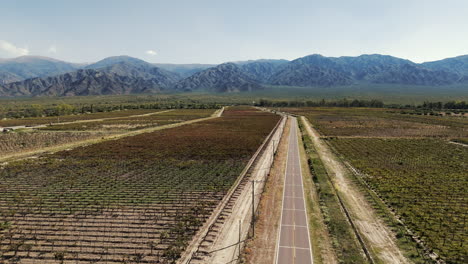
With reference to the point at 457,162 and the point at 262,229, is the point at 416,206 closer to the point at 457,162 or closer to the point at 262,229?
the point at 262,229

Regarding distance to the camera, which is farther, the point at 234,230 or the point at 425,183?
the point at 425,183

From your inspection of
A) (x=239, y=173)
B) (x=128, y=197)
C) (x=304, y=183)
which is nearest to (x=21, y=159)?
(x=128, y=197)

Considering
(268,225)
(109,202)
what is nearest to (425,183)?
(268,225)

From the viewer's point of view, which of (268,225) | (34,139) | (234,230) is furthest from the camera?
(34,139)

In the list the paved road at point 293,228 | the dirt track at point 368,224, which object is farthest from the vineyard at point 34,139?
the dirt track at point 368,224

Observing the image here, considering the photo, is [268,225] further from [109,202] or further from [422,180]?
[422,180]

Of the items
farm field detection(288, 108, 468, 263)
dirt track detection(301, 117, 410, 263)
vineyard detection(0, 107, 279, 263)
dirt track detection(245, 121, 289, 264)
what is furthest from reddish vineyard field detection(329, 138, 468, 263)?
vineyard detection(0, 107, 279, 263)

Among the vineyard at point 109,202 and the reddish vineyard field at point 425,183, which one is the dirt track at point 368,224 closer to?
the reddish vineyard field at point 425,183
